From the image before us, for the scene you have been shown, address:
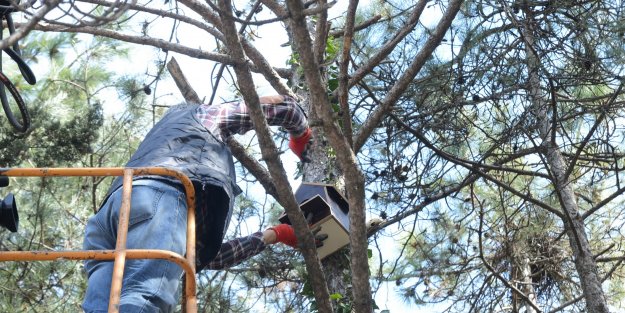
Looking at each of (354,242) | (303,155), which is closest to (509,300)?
(303,155)

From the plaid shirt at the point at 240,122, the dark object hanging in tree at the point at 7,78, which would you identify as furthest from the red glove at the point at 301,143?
the dark object hanging in tree at the point at 7,78

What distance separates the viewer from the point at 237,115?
14.6ft

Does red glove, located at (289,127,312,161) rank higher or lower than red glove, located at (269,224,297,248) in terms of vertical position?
higher

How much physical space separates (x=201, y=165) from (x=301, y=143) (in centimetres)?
122

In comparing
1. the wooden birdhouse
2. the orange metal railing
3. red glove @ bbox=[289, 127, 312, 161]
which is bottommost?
the orange metal railing

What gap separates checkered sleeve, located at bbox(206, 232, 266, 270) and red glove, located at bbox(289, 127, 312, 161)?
584mm

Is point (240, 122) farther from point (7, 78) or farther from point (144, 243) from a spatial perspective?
point (7, 78)

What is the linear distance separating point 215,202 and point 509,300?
4468mm

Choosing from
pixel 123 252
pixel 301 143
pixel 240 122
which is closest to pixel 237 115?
pixel 240 122

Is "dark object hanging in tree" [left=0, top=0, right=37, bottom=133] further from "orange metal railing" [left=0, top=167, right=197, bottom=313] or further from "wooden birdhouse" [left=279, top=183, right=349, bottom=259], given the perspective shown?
"wooden birdhouse" [left=279, top=183, right=349, bottom=259]

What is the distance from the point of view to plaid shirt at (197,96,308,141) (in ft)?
14.3

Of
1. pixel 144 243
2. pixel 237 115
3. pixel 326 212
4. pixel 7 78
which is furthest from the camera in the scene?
pixel 326 212

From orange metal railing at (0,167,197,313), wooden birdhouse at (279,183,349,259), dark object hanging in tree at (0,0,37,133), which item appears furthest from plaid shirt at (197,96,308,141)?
dark object hanging in tree at (0,0,37,133)

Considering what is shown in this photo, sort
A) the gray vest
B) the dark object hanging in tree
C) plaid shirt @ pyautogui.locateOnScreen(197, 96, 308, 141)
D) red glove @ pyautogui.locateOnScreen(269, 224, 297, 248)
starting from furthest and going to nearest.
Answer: red glove @ pyautogui.locateOnScreen(269, 224, 297, 248)
plaid shirt @ pyautogui.locateOnScreen(197, 96, 308, 141)
the gray vest
the dark object hanging in tree
